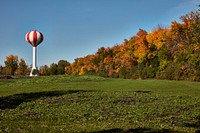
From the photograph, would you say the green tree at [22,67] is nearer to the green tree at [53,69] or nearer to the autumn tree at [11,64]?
the autumn tree at [11,64]

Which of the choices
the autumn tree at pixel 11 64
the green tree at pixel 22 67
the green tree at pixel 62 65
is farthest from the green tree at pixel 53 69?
the autumn tree at pixel 11 64

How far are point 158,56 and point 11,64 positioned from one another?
57499mm

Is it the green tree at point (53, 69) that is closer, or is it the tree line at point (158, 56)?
the tree line at point (158, 56)

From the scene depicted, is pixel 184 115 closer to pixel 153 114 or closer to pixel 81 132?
pixel 153 114

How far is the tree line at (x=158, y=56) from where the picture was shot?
5506 cm

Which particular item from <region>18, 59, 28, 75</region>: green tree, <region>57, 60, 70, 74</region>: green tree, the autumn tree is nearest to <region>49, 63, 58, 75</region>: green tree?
<region>57, 60, 70, 74</region>: green tree

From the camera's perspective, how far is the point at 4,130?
9156 mm

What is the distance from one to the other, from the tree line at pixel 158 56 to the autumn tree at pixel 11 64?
28.6m

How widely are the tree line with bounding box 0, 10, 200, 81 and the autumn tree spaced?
94.0 feet

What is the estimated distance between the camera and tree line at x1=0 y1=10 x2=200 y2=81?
5506 cm

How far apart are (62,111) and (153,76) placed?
5415 centimetres

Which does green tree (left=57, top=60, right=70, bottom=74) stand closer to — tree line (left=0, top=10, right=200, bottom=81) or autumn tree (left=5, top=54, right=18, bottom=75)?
autumn tree (left=5, top=54, right=18, bottom=75)

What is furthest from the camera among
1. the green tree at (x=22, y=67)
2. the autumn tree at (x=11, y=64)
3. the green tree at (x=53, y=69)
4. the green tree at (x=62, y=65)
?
the green tree at (x=62, y=65)

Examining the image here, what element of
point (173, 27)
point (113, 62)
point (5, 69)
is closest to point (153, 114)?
point (173, 27)
